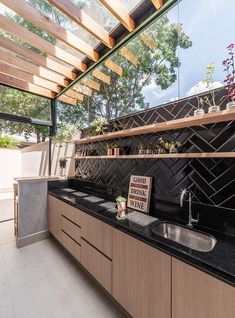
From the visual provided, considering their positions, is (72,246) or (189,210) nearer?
(189,210)

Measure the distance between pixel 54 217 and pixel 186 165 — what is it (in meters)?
2.21

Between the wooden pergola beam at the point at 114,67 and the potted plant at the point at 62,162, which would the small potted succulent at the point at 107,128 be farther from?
the potted plant at the point at 62,162

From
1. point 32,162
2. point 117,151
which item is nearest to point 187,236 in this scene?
point 117,151

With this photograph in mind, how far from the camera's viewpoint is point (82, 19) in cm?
200

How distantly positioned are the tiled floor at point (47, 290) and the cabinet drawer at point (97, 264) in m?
0.21

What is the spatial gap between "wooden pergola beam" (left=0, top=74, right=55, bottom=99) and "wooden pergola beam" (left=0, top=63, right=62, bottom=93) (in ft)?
0.75

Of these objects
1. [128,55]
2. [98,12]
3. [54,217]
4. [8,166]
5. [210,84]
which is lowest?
[54,217]

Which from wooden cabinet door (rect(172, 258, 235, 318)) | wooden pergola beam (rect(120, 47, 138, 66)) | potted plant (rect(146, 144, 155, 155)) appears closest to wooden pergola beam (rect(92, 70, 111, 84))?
wooden pergola beam (rect(120, 47, 138, 66))

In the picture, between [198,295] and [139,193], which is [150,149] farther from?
[198,295]

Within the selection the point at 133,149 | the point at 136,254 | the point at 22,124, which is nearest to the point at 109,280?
the point at 136,254

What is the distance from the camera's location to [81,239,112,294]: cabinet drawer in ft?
5.50

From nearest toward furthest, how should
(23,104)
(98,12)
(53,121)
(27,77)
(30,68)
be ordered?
(98,12)
(30,68)
(27,77)
(23,104)
(53,121)

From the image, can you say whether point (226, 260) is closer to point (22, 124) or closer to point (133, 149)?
point (133, 149)

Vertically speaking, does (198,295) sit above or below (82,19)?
below
